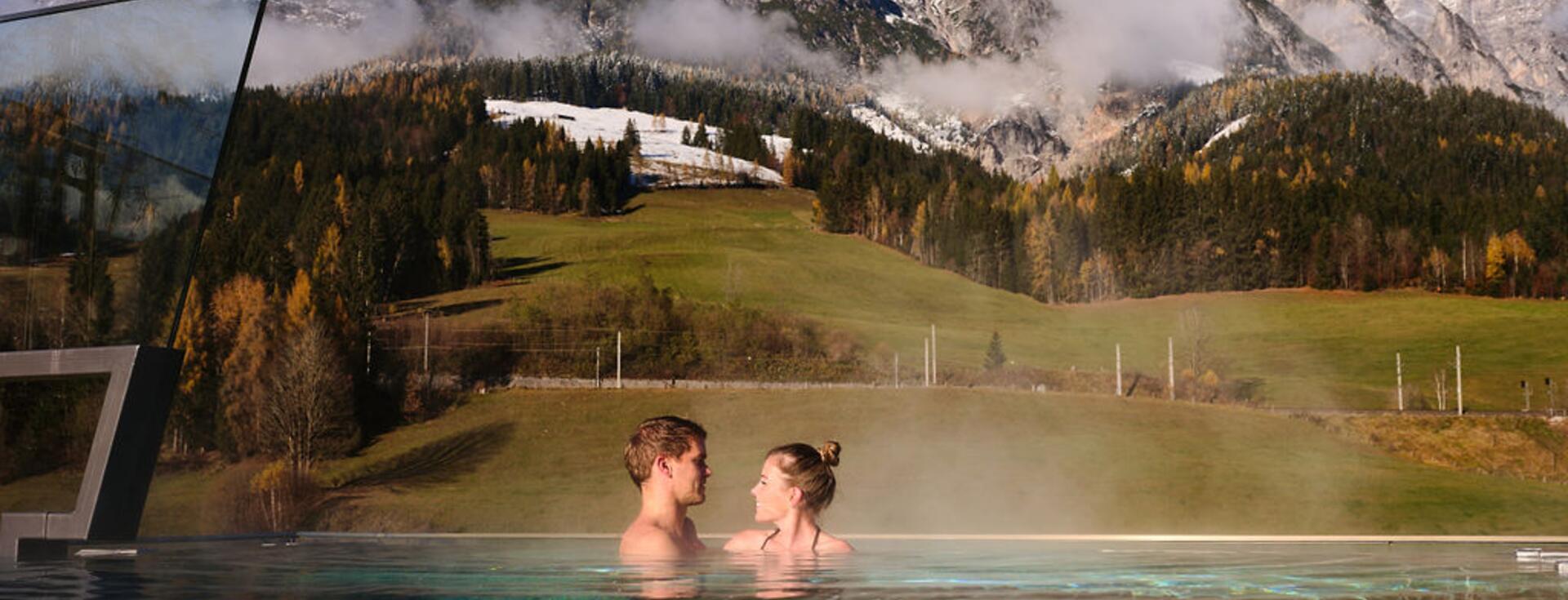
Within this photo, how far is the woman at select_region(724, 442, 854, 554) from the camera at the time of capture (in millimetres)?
5809

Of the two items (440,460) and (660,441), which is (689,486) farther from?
(440,460)

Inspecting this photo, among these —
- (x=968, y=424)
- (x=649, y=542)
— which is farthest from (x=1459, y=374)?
(x=649, y=542)

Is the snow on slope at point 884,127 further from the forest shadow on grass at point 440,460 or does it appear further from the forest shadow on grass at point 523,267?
the forest shadow on grass at point 440,460

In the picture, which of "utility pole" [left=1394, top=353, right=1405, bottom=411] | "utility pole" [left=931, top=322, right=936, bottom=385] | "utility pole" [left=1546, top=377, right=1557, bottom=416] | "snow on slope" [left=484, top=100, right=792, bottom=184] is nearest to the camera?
"utility pole" [left=1546, top=377, right=1557, bottom=416]

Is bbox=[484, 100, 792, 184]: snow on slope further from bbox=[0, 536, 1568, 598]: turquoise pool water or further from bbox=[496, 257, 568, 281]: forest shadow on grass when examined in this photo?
bbox=[0, 536, 1568, 598]: turquoise pool water

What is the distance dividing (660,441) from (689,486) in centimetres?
22

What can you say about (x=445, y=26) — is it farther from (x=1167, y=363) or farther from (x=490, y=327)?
(x=1167, y=363)

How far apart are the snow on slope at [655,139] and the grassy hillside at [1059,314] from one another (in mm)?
2741

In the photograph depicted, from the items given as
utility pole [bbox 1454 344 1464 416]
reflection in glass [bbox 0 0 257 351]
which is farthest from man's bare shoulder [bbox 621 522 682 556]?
utility pole [bbox 1454 344 1464 416]

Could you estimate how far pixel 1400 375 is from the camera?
35.4 meters

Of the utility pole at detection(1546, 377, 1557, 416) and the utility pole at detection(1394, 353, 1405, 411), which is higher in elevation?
the utility pole at detection(1394, 353, 1405, 411)

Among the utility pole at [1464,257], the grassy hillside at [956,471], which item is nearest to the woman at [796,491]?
the grassy hillside at [956,471]

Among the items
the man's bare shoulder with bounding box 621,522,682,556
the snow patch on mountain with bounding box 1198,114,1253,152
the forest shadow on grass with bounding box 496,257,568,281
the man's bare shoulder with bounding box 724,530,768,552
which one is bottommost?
the man's bare shoulder with bounding box 724,530,768,552

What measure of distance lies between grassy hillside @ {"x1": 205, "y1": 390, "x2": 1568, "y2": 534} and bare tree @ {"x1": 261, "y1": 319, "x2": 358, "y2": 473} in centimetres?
84
